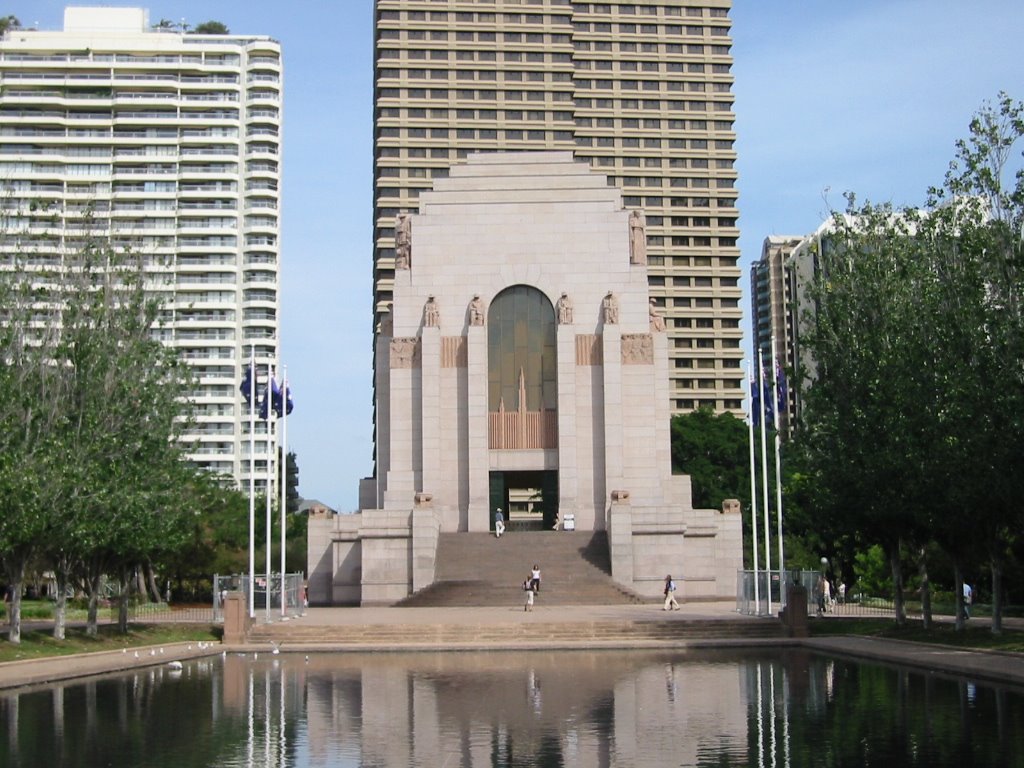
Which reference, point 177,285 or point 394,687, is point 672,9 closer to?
point 177,285

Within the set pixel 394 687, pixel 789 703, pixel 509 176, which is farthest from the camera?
pixel 509 176

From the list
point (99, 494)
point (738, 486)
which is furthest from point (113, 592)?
point (738, 486)

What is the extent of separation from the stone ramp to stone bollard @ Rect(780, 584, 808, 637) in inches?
519

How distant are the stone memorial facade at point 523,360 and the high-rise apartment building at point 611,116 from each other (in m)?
60.8

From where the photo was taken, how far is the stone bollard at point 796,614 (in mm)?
43812

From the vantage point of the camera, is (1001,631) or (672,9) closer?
(1001,631)

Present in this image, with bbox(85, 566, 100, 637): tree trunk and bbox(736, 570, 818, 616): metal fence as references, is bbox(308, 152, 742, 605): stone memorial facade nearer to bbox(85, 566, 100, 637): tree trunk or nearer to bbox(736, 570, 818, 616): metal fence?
bbox(736, 570, 818, 616): metal fence

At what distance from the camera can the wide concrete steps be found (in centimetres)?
4253

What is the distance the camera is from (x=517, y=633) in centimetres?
4312

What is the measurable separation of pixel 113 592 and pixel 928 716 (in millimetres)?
58498

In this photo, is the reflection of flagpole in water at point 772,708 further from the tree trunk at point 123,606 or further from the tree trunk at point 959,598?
the tree trunk at point 123,606

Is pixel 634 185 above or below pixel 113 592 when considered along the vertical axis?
above

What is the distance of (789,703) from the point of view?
25.6 meters

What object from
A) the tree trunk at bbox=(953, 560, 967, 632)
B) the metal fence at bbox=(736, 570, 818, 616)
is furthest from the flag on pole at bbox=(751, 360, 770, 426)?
the tree trunk at bbox=(953, 560, 967, 632)
